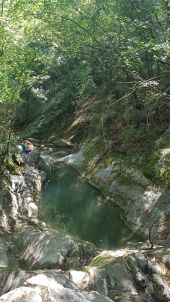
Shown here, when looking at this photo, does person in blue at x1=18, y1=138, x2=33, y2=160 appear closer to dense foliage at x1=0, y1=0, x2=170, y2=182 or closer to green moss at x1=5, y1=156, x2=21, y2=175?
green moss at x1=5, y1=156, x2=21, y2=175

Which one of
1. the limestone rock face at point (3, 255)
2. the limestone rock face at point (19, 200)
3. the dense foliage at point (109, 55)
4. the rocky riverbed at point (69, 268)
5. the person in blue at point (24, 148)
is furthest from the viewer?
the person in blue at point (24, 148)

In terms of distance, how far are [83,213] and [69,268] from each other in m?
7.67

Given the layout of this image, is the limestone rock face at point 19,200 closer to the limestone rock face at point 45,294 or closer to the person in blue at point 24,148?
the person in blue at point 24,148

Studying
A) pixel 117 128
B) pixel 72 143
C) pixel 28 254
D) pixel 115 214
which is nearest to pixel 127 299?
pixel 28 254

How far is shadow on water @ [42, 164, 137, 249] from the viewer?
18750mm

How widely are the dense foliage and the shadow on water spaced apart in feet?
12.7

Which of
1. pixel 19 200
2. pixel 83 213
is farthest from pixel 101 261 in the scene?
pixel 19 200

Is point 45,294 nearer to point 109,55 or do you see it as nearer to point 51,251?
point 51,251

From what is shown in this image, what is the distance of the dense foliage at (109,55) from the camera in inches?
797

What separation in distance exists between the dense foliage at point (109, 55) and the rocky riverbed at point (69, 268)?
6194mm

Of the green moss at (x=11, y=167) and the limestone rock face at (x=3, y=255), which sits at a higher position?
the green moss at (x=11, y=167)

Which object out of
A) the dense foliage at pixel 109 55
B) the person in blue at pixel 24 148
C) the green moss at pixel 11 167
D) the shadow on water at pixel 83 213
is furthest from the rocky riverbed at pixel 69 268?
the person in blue at pixel 24 148

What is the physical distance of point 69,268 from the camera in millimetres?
14125

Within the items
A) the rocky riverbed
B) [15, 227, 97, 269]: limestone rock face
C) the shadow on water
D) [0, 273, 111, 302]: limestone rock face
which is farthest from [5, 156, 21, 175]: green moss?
[0, 273, 111, 302]: limestone rock face
